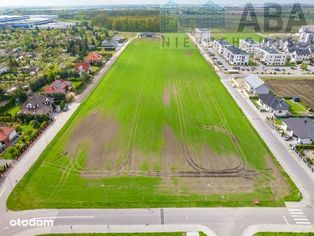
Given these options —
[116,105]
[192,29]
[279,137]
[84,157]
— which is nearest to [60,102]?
[116,105]

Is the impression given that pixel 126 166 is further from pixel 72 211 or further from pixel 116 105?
pixel 116 105

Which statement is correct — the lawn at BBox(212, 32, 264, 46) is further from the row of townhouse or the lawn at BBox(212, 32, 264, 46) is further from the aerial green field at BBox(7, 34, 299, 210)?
the aerial green field at BBox(7, 34, 299, 210)

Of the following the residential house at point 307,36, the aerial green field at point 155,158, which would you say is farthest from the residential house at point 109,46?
the residential house at point 307,36

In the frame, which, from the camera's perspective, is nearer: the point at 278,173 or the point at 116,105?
the point at 278,173

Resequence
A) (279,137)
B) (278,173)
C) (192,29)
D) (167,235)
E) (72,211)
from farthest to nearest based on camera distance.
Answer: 1. (192,29)
2. (279,137)
3. (278,173)
4. (72,211)
5. (167,235)

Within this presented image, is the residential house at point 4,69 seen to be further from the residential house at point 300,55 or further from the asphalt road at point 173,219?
the residential house at point 300,55

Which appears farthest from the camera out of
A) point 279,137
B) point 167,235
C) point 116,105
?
point 116,105

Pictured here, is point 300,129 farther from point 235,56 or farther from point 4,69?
point 4,69
